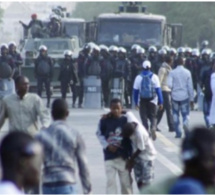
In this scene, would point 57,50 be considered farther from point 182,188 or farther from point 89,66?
point 182,188

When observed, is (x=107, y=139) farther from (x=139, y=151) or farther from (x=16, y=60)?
(x=16, y=60)

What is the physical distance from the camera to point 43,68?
3453 centimetres

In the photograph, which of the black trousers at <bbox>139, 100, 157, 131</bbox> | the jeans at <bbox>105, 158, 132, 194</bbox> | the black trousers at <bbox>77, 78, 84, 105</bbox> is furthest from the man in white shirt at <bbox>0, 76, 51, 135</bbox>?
the black trousers at <bbox>77, 78, 84, 105</bbox>

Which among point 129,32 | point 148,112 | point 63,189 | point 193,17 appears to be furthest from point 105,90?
point 193,17

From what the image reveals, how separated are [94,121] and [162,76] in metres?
4.26

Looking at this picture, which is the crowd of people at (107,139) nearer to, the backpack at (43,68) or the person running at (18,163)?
the person running at (18,163)

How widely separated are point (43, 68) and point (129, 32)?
6672mm

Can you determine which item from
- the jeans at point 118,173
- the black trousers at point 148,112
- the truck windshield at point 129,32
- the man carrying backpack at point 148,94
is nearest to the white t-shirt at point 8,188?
the jeans at point 118,173

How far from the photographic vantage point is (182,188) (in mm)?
5789

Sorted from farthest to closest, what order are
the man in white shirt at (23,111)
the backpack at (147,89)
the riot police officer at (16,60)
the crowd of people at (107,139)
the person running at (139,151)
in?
the riot police officer at (16,60)
the backpack at (147,89)
the man in white shirt at (23,111)
the person running at (139,151)
the crowd of people at (107,139)

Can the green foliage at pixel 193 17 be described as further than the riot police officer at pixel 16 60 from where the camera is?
Yes

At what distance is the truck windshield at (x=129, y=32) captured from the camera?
40.4 meters

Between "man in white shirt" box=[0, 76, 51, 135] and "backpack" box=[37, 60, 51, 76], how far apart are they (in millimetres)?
21156

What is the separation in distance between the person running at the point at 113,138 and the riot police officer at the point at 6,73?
15.8 meters
